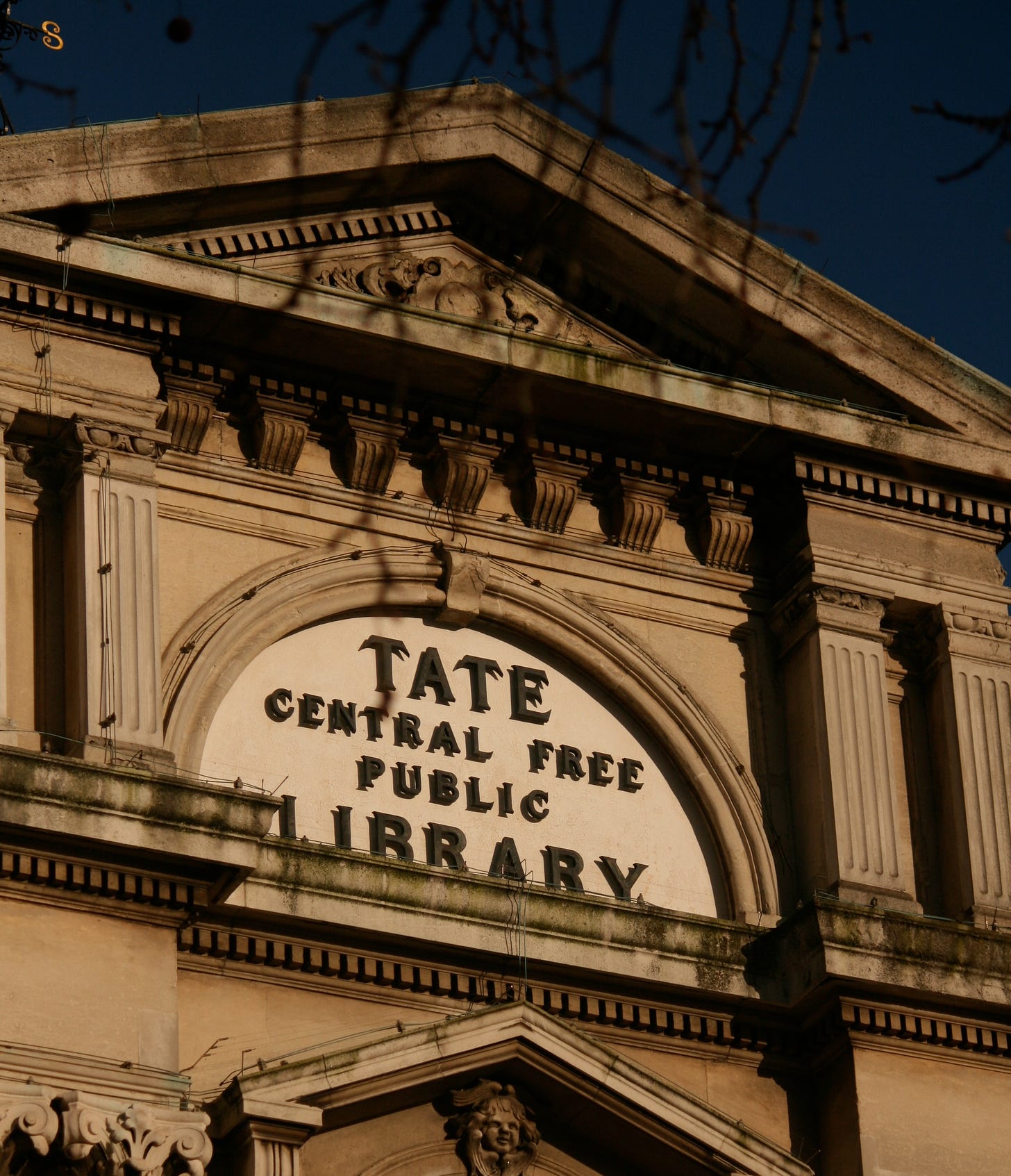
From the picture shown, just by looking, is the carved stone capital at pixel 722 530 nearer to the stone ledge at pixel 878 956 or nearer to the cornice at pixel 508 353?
the cornice at pixel 508 353

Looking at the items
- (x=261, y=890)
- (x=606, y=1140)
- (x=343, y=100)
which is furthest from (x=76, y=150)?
(x=606, y=1140)

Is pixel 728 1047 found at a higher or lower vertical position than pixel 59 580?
lower

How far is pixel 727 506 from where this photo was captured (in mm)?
21453

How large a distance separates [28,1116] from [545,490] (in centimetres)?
697

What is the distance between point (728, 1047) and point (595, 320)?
5.96m

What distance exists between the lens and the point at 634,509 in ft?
69.5

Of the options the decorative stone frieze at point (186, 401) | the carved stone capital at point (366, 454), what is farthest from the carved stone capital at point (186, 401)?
the carved stone capital at point (366, 454)

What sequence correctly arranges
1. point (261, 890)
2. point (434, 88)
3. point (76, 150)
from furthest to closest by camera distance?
point (434, 88)
point (76, 150)
point (261, 890)

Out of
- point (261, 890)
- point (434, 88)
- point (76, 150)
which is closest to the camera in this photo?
point (261, 890)

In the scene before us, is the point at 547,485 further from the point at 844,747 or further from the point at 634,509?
the point at 844,747

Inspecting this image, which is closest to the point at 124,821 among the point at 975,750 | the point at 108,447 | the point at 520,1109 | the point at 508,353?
the point at 108,447

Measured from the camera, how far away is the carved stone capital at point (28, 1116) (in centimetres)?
1592

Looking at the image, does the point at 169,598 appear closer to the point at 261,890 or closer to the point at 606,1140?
the point at 261,890

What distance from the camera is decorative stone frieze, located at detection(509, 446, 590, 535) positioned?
821 inches
